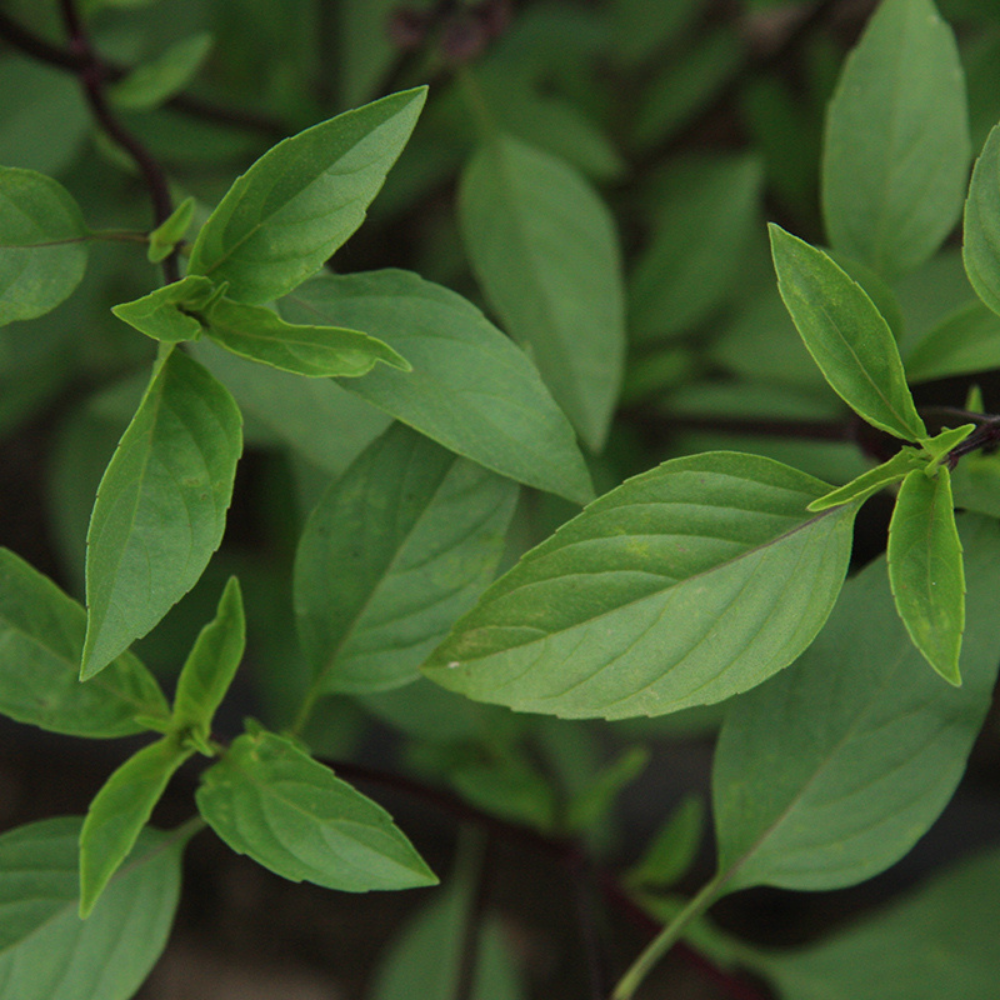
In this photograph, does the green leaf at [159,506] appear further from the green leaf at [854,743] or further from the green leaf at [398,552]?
the green leaf at [854,743]

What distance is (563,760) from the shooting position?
135 cm

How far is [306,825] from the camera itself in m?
0.58

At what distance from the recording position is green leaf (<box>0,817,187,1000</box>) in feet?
2.01

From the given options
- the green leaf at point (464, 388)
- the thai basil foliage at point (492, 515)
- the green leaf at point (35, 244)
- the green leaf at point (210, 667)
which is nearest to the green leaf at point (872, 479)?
the thai basil foliage at point (492, 515)

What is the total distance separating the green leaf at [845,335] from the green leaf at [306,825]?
14.7 inches

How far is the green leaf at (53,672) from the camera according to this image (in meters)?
0.60

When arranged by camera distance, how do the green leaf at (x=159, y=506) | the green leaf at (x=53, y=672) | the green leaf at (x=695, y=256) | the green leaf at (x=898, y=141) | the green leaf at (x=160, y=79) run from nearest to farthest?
the green leaf at (x=159, y=506) → the green leaf at (x=53, y=672) → the green leaf at (x=898, y=141) → the green leaf at (x=160, y=79) → the green leaf at (x=695, y=256)

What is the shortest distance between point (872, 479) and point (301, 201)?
370mm

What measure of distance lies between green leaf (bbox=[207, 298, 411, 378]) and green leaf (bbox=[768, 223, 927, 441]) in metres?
0.23

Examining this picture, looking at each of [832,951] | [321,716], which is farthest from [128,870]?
[832,951]

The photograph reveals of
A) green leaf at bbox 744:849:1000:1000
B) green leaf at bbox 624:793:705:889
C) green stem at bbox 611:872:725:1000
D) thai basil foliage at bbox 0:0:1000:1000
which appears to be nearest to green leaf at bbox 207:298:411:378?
thai basil foliage at bbox 0:0:1000:1000

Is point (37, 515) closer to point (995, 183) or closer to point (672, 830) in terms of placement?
point (672, 830)

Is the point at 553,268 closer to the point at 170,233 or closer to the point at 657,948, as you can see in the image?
the point at 170,233

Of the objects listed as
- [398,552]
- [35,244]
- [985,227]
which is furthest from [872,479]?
[35,244]
